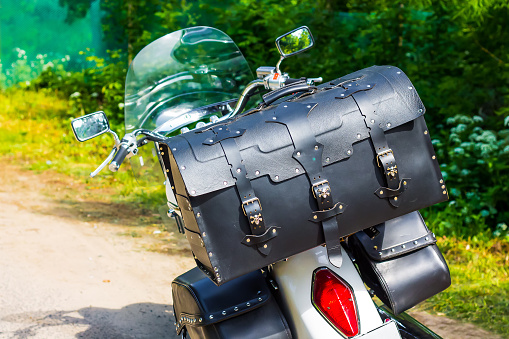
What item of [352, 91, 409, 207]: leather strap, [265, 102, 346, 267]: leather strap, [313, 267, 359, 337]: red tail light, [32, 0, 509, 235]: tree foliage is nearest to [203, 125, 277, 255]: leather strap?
[265, 102, 346, 267]: leather strap

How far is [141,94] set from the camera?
3.08 meters

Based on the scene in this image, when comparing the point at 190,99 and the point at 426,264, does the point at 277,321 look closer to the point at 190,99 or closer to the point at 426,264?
the point at 426,264

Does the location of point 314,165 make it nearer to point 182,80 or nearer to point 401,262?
point 401,262

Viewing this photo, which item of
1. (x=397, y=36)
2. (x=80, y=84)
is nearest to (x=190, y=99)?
(x=397, y=36)

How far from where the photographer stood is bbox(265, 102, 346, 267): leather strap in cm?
207

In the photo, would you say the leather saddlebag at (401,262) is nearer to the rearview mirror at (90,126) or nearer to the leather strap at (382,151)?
the leather strap at (382,151)

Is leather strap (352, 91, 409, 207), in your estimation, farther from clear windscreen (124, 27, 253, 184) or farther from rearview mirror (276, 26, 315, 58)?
clear windscreen (124, 27, 253, 184)

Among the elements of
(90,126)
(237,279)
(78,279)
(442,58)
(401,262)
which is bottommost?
(78,279)

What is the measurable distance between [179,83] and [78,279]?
6.64 feet

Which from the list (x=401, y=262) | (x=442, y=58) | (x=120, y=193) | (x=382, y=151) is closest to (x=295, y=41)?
(x=382, y=151)

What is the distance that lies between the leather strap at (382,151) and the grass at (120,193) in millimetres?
1944

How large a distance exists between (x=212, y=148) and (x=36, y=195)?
4.92 meters

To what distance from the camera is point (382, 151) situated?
7.03 ft

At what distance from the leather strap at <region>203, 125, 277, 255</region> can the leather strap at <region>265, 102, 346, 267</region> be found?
0.18m
